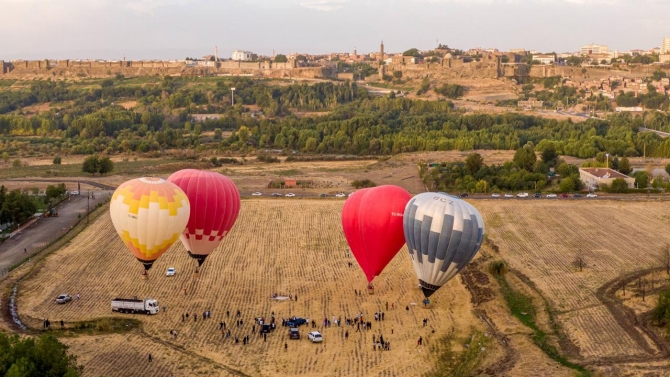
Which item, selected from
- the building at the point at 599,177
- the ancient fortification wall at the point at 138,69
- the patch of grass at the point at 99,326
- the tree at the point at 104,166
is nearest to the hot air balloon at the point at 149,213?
the patch of grass at the point at 99,326

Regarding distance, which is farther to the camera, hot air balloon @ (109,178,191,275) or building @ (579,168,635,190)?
building @ (579,168,635,190)

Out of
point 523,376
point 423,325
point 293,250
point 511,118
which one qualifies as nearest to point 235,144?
point 511,118

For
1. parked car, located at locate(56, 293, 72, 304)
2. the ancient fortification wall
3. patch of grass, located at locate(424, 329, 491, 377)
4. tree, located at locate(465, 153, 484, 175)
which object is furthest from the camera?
the ancient fortification wall

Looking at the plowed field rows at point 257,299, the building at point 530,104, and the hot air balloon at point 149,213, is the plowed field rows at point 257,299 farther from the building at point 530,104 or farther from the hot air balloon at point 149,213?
the building at point 530,104

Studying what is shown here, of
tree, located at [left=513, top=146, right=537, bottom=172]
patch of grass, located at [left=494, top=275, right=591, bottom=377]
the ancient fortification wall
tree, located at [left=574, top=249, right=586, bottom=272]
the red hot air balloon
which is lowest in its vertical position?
patch of grass, located at [left=494, top=275, right=591, bottom=377]

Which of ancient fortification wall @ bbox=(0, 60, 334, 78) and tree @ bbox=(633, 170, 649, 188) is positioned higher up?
ancient fortification wall @ bbox=(0, 60, 334, 78)

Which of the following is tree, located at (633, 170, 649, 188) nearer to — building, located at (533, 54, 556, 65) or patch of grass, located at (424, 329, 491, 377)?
patch of grass, located at (424, 329, 491, 377)

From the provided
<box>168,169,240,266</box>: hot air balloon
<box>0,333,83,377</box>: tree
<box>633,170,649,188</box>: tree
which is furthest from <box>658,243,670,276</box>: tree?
<box>0,333,83,377</box>: tree

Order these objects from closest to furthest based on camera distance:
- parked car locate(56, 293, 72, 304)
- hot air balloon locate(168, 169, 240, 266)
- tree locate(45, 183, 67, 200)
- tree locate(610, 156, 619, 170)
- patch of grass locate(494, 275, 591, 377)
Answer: patch of grass locate(494, 275, 591, 377) < hot air balloon locate(168, 169, 240, 266) < parked car locate(56, 293, 72, 304) < tree locate(45, 183, 67, 200) < tree locate(610, 156, 619, 170)
